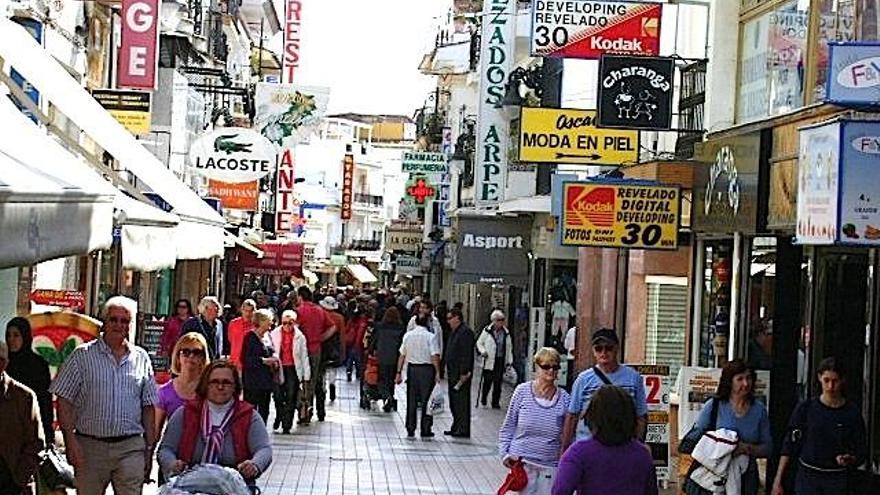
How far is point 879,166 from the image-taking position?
12195mm

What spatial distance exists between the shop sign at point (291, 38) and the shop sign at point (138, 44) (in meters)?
29.9

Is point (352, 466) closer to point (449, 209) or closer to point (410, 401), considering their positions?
point (410, 401)

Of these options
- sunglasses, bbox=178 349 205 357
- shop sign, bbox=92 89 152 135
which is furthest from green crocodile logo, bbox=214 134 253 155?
sunglasses, bbox=178 349 205 357

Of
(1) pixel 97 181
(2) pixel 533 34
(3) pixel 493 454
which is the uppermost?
(2) pixel 533 34

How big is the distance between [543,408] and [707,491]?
48.4 inches

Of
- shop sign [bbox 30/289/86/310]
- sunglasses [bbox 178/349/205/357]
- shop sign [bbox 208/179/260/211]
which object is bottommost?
sunglasses [bbox 178/349/205/357]

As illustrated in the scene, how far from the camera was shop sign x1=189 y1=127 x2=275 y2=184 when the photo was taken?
114 feet

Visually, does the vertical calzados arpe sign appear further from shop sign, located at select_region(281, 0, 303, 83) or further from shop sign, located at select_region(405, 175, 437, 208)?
shop sign, located at select_region(405, 175, 437, 208)

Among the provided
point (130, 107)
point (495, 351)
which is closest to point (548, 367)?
point (130, 107)

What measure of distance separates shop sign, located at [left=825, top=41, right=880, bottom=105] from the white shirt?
46.1 feet

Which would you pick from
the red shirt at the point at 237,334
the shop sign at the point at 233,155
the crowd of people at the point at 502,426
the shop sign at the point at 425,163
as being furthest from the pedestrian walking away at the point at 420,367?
the shop sign at the point at 425,163

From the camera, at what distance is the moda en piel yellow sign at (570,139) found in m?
24.3

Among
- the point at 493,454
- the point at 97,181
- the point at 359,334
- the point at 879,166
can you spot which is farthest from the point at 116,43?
the point at 879,166

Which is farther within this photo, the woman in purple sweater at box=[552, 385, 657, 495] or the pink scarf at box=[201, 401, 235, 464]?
the pink scarf at box=[201, 401, 235, 464]
